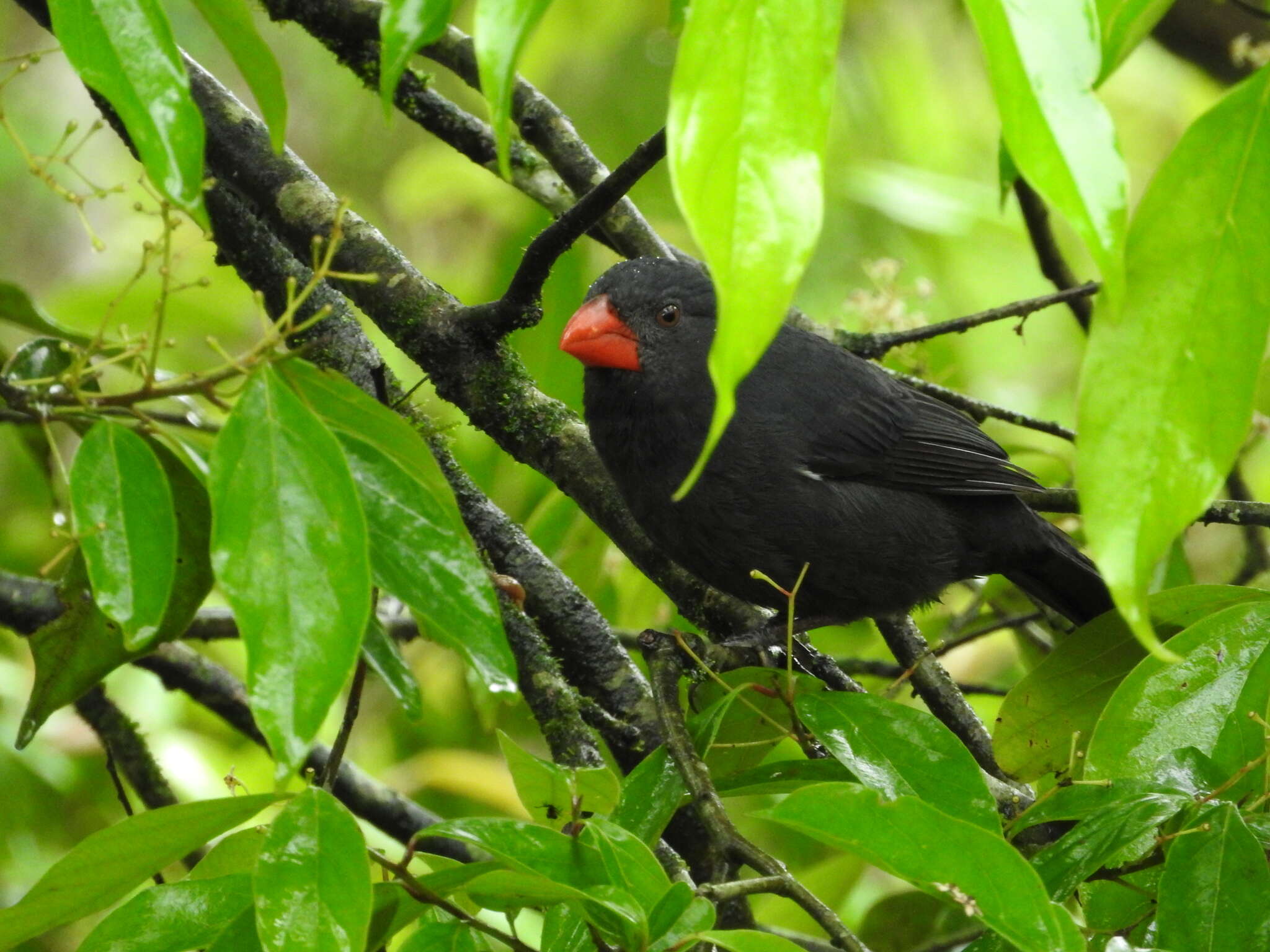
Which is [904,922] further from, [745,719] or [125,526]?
[125,526]

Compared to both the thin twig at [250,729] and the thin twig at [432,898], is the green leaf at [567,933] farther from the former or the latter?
the thin twig at [250,729]

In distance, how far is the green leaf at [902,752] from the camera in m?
1.75

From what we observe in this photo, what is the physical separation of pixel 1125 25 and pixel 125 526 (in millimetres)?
1247

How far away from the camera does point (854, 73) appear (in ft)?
25.0

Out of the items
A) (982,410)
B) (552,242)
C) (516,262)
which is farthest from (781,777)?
(516,262)

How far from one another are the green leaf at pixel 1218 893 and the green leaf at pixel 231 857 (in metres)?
1.21

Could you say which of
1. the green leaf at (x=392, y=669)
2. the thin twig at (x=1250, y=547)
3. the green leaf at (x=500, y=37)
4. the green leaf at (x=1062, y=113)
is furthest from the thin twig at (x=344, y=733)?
the thin twig at (x=1250, y=547)

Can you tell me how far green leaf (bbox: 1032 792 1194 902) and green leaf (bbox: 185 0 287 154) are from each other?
4.52 ft

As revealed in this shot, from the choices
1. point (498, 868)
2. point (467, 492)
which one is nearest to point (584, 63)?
point (467, 492)

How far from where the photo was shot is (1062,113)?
3.45ft

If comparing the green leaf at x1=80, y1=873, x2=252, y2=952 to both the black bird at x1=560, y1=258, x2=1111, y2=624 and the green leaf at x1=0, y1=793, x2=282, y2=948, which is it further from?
the black bird at x1=560, y1=258, x2=1111, y2=624

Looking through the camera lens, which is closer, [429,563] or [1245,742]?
[429,563]

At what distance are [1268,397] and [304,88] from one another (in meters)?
6.71

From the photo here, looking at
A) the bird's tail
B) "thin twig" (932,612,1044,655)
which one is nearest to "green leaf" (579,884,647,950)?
"thin twig" (932,612,1044,655)
